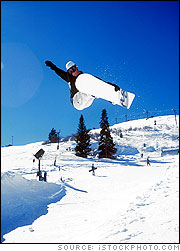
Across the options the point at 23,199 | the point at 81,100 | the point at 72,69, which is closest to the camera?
the point at 72,69

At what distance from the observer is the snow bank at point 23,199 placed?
7.76 meters

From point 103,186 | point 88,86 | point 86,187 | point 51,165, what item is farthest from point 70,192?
point 51,165

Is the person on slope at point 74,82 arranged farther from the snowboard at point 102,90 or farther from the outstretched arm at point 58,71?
the snowboard at point 102,90

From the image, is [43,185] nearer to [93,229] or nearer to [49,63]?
[93,229]

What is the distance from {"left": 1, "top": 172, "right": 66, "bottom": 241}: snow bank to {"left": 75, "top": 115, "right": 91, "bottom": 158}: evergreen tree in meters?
6.87

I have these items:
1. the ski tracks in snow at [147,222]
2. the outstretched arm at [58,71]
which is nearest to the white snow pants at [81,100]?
the outstretched arm at [58,71]

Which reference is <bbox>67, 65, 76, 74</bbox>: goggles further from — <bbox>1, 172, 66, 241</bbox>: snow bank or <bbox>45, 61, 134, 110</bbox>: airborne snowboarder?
<bbox>1, 172, 66, 241</bbox>: snow bank

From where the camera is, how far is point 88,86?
16.7ft

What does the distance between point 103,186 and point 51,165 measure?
11.4m

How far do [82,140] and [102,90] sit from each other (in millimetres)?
20893

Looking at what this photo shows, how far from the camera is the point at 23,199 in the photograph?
32.3 feet

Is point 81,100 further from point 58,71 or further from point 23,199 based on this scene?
point 23,199

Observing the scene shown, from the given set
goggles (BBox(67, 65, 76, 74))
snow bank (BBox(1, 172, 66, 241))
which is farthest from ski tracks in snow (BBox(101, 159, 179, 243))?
goggles (BBox(67, 65, 76, 74))

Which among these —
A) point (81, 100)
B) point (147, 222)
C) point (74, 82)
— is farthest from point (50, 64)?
point (147, 222)
